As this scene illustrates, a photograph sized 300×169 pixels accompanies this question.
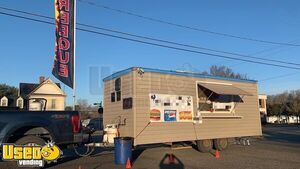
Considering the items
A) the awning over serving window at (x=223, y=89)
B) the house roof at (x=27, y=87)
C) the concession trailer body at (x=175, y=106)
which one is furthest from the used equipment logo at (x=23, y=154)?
the house roof at (x=27, y=87)

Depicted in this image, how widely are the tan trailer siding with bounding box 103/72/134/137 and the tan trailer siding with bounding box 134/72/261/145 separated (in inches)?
12.4

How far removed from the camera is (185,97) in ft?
48.5

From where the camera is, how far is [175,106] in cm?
1431

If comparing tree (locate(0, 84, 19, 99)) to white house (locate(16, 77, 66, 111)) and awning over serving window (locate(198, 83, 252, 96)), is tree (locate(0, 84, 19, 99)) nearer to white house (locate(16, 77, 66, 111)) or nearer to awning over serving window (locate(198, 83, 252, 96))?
white house (locate(16, 77, 66, 111))

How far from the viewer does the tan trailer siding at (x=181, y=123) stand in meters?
13.1

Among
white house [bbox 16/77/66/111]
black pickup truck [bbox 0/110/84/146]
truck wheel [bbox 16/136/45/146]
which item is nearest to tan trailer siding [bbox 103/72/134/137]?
black pickup truck [bbox 0/110/84/146]

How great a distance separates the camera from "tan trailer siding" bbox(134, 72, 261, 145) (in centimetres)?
1308

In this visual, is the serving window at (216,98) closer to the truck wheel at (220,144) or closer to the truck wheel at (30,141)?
the truck wheel at (220,144)

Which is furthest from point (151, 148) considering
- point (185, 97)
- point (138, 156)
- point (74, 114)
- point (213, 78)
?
point (74, 114)

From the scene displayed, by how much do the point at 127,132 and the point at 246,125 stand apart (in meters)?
7.14

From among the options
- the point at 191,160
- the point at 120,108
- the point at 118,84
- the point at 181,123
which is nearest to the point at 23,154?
the point at 120,108

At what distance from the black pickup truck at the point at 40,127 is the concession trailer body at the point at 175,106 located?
119 inches

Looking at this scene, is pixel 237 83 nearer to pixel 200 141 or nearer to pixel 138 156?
pixel 200 141

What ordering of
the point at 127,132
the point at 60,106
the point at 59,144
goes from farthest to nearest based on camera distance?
the point at 60,106 → the point at 127,132 → the point at 59,144
